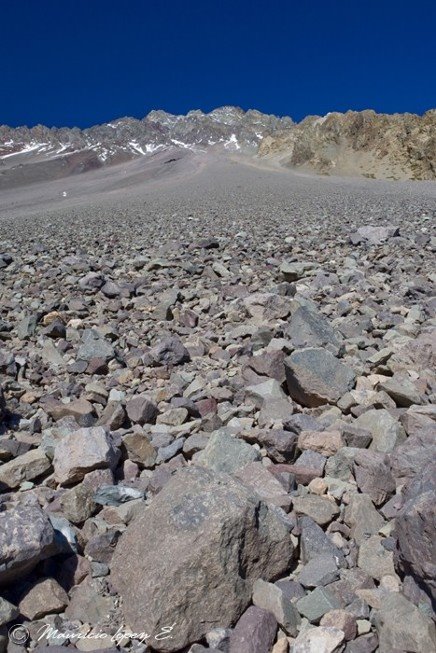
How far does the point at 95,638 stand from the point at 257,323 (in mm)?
3215

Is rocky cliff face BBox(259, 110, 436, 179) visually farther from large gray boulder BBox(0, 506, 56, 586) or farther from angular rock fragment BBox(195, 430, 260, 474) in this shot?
large gray boulder BBox(0, 506, 56, 586)

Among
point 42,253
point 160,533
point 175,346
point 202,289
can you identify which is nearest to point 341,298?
point 202,289

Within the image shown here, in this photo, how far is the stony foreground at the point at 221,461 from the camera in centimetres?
177

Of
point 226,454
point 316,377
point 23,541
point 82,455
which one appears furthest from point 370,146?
point 23,541

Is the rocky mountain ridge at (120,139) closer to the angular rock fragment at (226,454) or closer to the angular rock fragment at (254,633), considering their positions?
the angular rock fragment at (226,454)

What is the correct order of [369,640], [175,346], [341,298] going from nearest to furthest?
[369,640] < [175,346] < [341,298]

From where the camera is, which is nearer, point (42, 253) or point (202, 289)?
point (202, 289)

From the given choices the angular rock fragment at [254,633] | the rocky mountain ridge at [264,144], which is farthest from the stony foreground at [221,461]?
the rocky mountain ridge at [264,144]

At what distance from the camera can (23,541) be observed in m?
1.83

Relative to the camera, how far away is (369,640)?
168 centimetres

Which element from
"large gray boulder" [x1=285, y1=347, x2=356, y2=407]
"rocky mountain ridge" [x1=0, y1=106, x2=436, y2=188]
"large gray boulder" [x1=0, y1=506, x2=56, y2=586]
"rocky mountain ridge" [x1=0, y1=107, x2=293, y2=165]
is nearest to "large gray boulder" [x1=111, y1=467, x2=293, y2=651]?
"large gray boulder" [x1=0, y1=506, x2=56, y2=586]

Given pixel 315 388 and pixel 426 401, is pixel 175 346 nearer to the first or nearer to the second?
pixel 315 388

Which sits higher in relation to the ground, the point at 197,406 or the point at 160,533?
the point at 160,533
